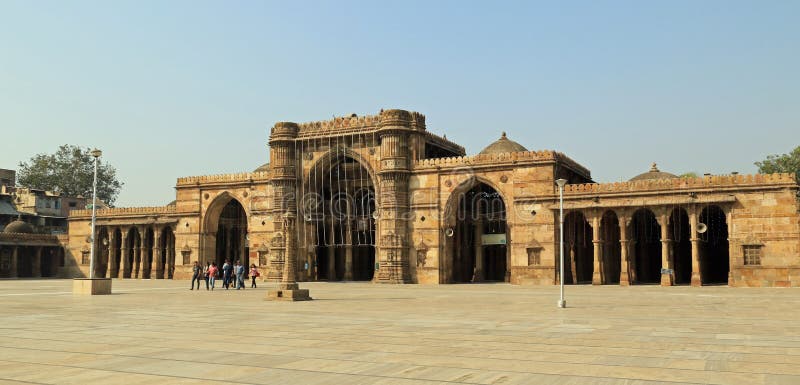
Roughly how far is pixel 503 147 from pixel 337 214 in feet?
47.1

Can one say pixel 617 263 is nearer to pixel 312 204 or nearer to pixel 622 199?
pixel 622 199

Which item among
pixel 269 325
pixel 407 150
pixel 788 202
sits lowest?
pixel 269 325

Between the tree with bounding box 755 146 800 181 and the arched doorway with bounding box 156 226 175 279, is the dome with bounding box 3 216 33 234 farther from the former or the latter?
the tree with bounding box 755 146 800 181

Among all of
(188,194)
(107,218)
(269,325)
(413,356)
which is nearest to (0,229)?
(107,218)

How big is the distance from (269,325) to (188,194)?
151ft

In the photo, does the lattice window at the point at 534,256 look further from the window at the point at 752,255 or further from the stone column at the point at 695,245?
the window at the point at 752,255

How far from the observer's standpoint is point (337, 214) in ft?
182

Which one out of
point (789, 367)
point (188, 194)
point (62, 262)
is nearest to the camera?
point (789, 367)

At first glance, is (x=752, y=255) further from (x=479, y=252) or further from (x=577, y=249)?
(x=479, y=252)

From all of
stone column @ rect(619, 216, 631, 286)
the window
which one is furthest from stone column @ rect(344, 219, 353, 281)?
the window

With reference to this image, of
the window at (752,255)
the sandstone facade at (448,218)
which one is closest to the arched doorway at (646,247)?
the sandstone facade at (448,218)

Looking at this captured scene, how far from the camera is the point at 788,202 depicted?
3891cm

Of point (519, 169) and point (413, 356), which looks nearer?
point (413, 356)

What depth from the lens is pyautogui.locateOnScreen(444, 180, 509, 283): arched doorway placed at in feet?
162
